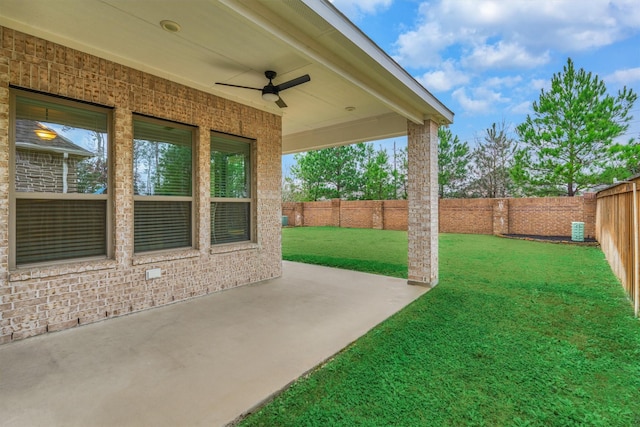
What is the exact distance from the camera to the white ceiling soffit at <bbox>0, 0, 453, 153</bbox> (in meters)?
2.50

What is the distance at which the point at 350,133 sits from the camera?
21.9 feet

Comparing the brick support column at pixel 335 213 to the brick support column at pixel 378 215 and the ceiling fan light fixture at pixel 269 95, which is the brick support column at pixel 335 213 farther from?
the ceiling fan light fixture at pixel 269 95

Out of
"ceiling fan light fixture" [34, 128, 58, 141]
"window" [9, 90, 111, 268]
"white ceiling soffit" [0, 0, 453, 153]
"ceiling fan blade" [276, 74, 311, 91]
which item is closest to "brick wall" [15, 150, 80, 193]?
"window" [9, 90, 111, 268]

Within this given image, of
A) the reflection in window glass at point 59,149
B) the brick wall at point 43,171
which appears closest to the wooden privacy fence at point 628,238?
the reflection in window glass at point 59,149

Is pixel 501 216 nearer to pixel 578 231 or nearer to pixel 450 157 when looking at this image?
pixel 578 231

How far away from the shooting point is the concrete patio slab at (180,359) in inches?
75.5

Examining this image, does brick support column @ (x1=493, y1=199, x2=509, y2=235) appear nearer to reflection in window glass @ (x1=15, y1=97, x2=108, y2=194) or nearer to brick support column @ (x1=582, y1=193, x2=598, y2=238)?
brick support column @ (x1=582, y1=193, x2=598, y2=238)

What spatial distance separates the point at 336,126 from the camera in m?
6.70

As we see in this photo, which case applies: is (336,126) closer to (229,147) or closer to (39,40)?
(229,147)

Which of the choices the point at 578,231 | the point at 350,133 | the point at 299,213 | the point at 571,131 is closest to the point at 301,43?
the point at 350,133

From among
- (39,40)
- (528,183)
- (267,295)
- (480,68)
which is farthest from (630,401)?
(480,68)

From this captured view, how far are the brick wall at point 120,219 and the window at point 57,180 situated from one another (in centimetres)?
14

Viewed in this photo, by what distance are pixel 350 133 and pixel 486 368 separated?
5.28 metres

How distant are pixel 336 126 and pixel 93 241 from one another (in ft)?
16.4
